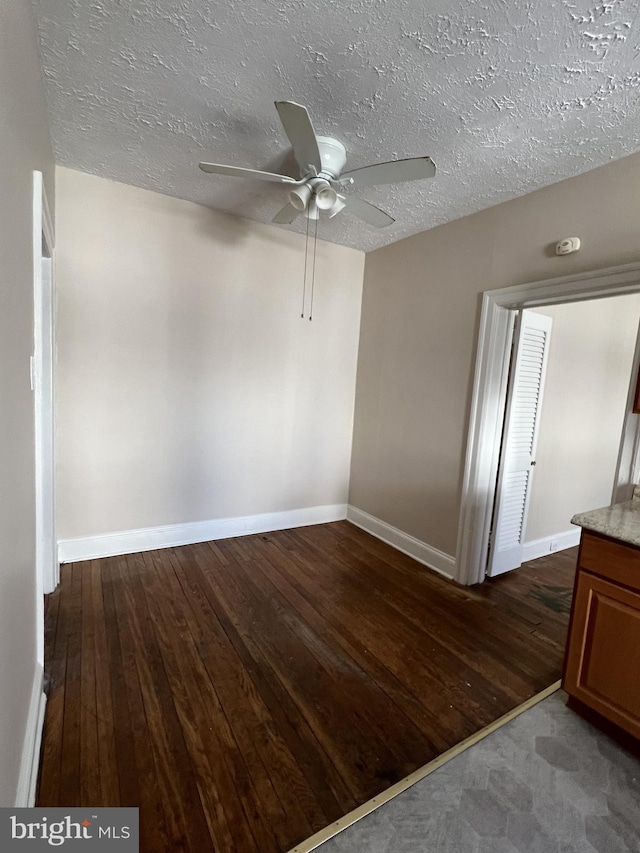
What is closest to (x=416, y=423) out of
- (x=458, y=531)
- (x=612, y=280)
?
(x=458, y=531)

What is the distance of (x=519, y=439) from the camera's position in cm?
300

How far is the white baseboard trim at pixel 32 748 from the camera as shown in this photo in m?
1.22

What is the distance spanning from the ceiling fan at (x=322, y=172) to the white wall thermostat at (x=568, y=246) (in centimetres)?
103

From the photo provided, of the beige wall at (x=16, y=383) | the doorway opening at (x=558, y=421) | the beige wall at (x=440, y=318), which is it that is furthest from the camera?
the doorway opening at (x=558, y=421)

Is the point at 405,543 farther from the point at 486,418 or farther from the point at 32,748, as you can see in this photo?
the point at 32,748

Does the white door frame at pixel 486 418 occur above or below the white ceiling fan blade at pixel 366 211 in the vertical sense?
below

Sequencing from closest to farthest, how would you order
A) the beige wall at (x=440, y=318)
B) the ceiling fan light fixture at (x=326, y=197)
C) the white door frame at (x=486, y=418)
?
the ceiling fan light fixture at (x=326, y=197)
the beige wall at (x=440, y=318)
the white door frame at (x=486, y=418)

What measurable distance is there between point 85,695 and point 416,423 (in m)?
2.71

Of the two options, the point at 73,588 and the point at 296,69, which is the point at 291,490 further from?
the point at 296,69

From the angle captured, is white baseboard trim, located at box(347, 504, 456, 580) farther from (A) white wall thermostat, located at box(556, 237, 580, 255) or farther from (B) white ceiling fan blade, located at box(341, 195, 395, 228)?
(B) white ceiling fan blade, located at box(341, 195, 395, 228)

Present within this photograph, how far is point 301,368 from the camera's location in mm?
3729

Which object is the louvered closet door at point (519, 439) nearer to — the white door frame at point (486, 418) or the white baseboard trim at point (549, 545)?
the white door frame at point (486, 418)

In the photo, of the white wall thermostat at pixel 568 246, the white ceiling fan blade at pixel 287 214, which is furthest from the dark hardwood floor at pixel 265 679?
the white ceiling fan blade at pixel 287 214

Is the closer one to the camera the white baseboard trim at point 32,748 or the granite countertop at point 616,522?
the white baseboard trim at point 32,748
